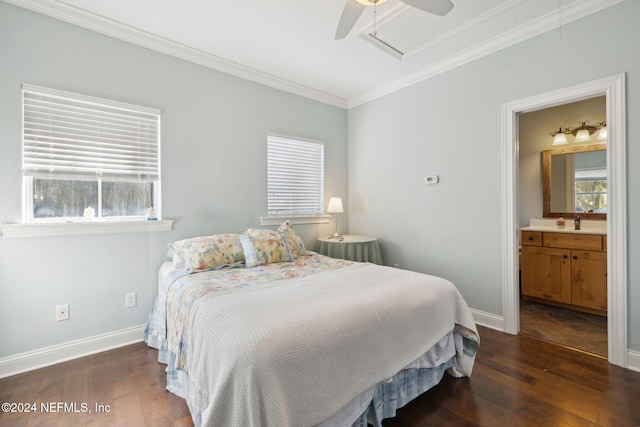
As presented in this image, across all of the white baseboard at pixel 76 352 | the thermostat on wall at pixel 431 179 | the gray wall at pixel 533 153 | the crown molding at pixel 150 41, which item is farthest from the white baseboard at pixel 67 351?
the gray wall at pixel 533 153

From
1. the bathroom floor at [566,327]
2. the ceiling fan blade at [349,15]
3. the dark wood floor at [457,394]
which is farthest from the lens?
the bathroom floor at [566,327]

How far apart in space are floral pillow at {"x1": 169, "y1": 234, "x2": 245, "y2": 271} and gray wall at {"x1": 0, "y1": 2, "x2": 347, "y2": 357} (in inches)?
15.4

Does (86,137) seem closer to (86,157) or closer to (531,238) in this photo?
(86,157)

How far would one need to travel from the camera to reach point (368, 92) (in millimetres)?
3953

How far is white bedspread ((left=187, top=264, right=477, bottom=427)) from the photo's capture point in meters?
1.12

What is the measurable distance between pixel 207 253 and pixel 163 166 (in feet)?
3.32

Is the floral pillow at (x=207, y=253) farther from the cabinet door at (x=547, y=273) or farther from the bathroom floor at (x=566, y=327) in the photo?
the cabinet door at (x=547, y=273)

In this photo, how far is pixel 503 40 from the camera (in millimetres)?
2684

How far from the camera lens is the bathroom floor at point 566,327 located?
8.24ft

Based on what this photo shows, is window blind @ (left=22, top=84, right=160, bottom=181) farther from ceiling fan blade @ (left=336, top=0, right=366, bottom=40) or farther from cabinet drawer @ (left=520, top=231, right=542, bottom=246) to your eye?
cabinet drawer @ (left=520, top=231, right=542, bottom=246)

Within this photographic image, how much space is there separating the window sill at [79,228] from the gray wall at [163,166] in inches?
2.3

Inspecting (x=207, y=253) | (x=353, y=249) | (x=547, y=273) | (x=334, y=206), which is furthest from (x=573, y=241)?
(x=207, y=253)

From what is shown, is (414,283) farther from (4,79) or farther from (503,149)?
(4,79)

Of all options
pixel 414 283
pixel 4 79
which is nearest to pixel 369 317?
pixel 414 283
